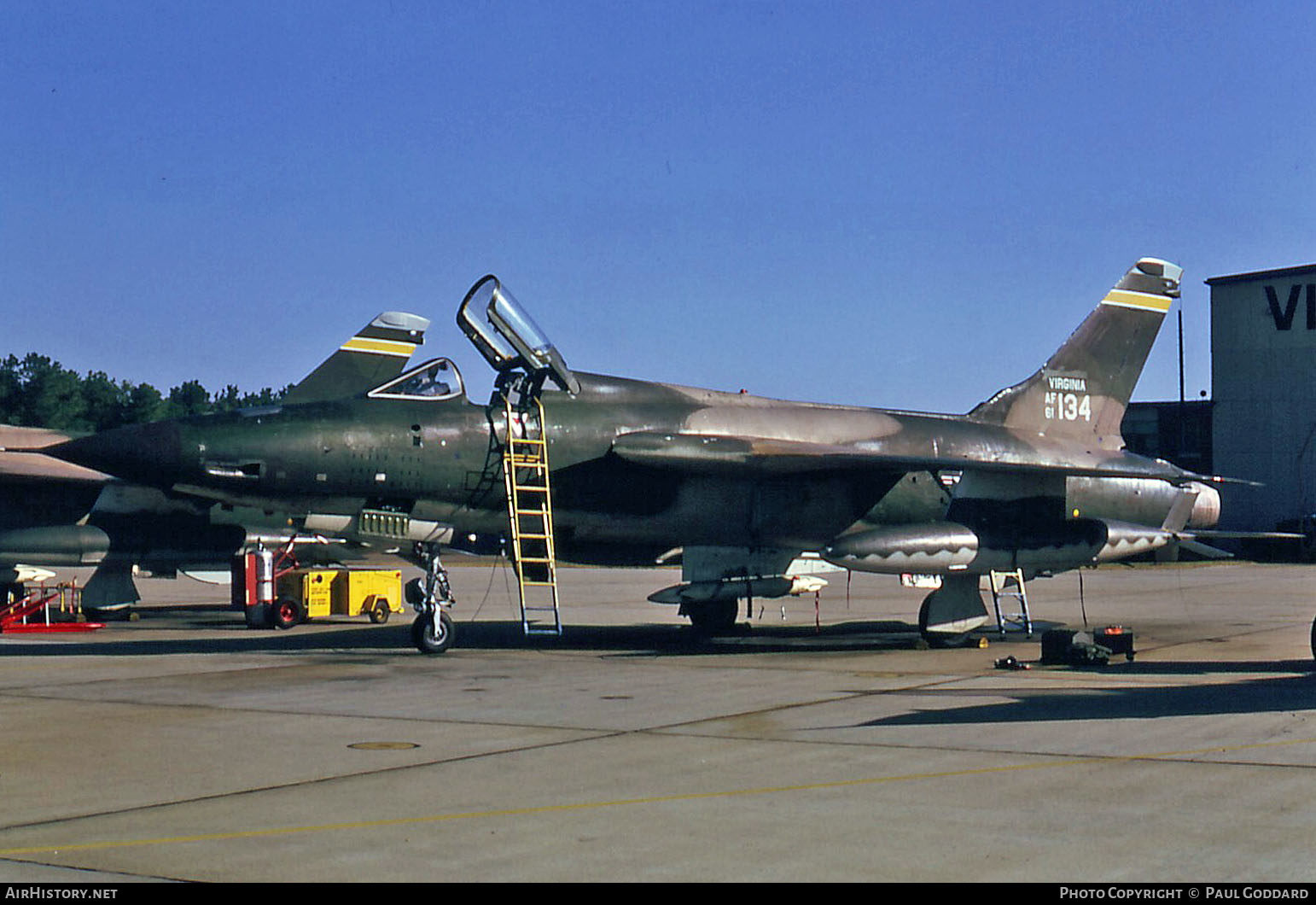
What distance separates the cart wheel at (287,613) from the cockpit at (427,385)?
802 centimetres

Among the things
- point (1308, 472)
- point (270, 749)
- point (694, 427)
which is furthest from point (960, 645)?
point (1308, 472)

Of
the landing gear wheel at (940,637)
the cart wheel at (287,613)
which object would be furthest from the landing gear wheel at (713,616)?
the cart wheel at (287,613)

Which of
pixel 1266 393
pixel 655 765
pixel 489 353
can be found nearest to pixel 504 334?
pixel 489 353

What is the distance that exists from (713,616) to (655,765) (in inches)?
485

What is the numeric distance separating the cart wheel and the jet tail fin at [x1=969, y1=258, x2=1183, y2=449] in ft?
39.5

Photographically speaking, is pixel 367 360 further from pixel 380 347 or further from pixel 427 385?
pixel 427 385

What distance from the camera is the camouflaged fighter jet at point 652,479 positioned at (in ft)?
52.9

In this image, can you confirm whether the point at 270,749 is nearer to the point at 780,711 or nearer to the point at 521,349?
the point at 780,711

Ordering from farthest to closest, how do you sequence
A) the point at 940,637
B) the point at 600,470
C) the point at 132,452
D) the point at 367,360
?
the point at 367,360, the point at 940,637, the point at 600,470, the point at 132,452

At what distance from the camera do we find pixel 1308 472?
58688 mm

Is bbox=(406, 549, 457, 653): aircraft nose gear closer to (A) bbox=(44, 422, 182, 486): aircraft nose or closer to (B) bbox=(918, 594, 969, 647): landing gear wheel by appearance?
(A) bbox=(44, 422, 182, 486): aircraft nose

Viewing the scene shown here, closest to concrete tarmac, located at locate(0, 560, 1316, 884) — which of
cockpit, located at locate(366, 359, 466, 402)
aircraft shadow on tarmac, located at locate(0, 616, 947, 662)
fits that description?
aircraft shadow on tarmac, located at locate(0, 616, 947, 662)

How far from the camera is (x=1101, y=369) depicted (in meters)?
22.8

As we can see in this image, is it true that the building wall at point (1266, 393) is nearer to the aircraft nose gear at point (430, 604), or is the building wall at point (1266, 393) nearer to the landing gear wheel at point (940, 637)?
the landing gear wheel at point (940, 637)
